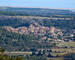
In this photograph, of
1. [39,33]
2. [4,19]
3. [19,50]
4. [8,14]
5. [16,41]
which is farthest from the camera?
[8,14]

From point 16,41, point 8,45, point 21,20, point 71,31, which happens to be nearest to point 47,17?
point 21,20

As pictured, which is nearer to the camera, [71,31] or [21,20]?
[71,31]

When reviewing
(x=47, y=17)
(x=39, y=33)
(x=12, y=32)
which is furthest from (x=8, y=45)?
(x=47, y=17)

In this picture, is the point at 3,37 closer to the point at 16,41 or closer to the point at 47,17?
the point at 16,41

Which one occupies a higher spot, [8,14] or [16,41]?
[8,14]

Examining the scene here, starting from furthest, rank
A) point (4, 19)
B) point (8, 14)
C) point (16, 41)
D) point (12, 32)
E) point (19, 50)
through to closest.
Result: point (8, 14), point (4, 19), point (12, 32), point (16, 41), point (19, 50)

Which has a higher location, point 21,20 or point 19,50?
point 21,20

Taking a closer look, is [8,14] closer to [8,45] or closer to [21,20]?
[21,20]

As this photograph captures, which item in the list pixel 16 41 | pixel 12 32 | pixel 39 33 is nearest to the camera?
pixel 16 41

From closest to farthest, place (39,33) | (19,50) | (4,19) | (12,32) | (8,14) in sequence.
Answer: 1. (19,50)
2. (12,32)
3. (39,33)
4. (4,19)
5. (8,14)
